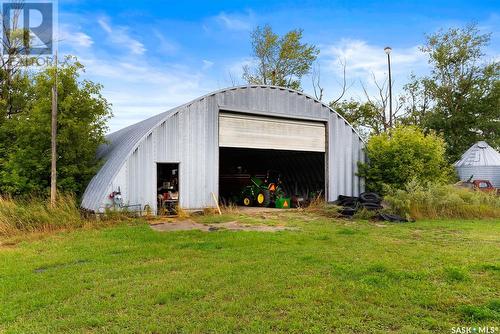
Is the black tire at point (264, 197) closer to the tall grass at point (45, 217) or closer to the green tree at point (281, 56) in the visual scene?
the tall grass at point (45, 217)

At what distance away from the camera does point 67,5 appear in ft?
39.2

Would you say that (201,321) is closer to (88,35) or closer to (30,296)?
(30,296)

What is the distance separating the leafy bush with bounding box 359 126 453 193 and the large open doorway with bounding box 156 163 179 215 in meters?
7.66

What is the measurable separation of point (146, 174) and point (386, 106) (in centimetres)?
2601

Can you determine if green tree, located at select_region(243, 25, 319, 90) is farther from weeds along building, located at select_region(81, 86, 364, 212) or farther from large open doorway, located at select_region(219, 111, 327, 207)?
weeds along building, located at select_region(81, 86, 364, 212)

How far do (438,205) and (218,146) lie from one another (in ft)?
24.5

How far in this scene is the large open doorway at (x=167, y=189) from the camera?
11.3 metres

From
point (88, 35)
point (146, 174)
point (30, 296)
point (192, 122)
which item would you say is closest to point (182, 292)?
point (30, 296)

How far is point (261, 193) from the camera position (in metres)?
15.4

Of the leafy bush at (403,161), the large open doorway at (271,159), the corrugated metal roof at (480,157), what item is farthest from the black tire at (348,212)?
the corrugated metal roof at (480,157)

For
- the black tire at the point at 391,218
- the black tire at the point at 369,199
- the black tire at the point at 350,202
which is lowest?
the black tire at the point at 391,218

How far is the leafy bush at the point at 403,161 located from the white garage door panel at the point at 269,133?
2.36m

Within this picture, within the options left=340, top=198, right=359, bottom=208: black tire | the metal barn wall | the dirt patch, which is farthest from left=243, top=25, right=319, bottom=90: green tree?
the dirt patch

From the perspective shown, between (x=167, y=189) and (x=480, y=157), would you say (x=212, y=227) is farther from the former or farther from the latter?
(x=480, y=157)
